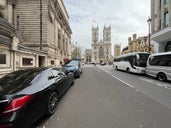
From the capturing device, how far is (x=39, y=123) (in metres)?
4.29

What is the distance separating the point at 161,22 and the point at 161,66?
14.2 m

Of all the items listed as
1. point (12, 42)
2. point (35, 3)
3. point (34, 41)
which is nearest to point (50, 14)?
point (35, 3)

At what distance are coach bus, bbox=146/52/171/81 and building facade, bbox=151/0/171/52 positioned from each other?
7549mm

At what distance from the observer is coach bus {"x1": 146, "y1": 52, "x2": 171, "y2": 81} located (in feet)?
40.7

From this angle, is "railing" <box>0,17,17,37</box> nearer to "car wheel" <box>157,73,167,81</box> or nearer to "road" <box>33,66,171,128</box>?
"road" <box>33,66,171,128</box>

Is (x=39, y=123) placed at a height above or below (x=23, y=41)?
below

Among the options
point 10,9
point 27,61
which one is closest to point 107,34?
point 10,9

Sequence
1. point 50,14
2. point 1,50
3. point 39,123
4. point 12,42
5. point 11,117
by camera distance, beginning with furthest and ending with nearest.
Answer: point 50,14
point 12,42
point 1,50
point 39,123
point 11,117

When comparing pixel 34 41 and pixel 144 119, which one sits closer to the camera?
pixel 144 119

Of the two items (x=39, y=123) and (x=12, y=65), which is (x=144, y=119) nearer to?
(x=39, y=123)

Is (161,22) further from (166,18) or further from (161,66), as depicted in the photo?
(161,66)

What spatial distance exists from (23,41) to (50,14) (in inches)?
272

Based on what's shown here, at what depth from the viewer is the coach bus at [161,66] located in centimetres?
1240

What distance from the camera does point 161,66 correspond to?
13203 mm
